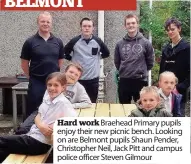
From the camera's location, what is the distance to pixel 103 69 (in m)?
3.97

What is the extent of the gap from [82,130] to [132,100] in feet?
2.34

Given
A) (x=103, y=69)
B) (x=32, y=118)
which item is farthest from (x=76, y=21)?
(x=32, y=118)

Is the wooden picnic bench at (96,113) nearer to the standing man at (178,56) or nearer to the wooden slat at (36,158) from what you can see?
the wooden slat at (36,158)

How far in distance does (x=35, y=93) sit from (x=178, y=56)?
777mm

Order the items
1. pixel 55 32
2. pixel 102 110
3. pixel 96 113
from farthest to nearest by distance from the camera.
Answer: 1. pixel 55 32
2. pixel 102 110
3. pixel 96 113

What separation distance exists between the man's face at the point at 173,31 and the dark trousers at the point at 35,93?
2.28 ft

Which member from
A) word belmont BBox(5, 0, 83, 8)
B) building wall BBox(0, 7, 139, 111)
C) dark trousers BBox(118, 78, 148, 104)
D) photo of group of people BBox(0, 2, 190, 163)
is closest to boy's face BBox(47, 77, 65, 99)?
photo of group of people BBox(0, 2, 190, 163)

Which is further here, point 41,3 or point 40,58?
point 40,58

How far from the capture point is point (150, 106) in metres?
2.93

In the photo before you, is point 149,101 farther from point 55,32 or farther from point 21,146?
point 55,32

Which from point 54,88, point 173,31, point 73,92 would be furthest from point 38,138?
point 173,31

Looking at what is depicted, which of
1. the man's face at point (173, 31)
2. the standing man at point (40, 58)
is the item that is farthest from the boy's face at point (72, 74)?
the man's face at point (173, 31)

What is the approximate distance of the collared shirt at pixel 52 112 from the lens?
9.62 ft

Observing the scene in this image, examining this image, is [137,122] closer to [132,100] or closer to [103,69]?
[132,100]
